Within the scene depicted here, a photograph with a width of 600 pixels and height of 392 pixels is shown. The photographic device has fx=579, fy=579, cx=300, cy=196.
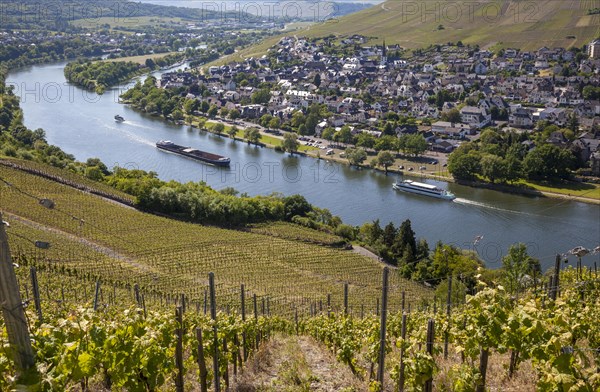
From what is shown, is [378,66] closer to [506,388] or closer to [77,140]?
[77,140]

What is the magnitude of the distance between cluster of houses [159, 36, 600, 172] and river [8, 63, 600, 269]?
5172mm

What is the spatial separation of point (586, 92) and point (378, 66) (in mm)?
16463

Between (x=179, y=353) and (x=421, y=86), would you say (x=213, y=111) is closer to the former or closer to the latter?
(x=421, y=86)

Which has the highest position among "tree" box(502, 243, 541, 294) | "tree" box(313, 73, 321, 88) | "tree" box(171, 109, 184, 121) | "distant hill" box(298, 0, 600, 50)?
"distant hill" box(298, 0, 600, 50)

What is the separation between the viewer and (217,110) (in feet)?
110

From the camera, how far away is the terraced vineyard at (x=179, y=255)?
10859 millimetres

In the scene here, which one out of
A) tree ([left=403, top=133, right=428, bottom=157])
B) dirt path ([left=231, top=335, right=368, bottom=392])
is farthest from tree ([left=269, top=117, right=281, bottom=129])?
dirt path ([left=231, top=335, right=368, bottom=392])

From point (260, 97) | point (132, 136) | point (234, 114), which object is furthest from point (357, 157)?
point (260, 97)

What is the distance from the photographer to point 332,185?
2083cm

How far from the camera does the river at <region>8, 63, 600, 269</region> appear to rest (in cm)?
1598

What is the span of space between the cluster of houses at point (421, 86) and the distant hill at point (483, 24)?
2.45m

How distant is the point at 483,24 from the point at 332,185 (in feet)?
119

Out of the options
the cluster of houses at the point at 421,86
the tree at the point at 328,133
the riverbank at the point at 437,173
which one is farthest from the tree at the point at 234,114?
the tree at the point at 328,133

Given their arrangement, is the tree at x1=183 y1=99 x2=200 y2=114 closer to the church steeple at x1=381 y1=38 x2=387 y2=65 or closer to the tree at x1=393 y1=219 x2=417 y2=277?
the church steeple at x1=381 y1=38 x2=387 y2=65
